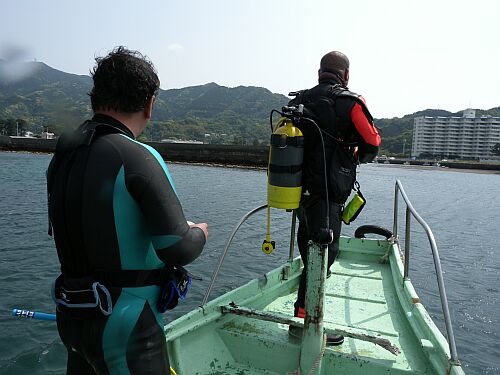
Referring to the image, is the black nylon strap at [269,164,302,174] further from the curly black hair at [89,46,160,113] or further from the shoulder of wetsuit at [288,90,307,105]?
the curly black hair at [89,46,160,113]

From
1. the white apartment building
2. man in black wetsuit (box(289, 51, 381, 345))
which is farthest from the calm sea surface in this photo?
the white apartment building

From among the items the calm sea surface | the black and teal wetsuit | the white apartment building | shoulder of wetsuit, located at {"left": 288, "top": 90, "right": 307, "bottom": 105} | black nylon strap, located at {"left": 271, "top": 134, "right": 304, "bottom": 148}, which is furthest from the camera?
the white apartment building

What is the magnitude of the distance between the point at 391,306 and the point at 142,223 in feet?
14.7

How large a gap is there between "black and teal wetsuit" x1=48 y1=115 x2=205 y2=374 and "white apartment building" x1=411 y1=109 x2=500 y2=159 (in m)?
184

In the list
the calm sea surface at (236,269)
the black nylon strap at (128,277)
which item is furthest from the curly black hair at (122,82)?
the calm sea surface at (236,269)

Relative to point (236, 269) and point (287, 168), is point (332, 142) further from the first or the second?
point (236, 269)

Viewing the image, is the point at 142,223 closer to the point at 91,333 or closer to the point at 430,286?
the point at 91,333

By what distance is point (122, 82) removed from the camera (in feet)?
6.24

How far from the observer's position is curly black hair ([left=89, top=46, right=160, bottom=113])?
190 centimetres

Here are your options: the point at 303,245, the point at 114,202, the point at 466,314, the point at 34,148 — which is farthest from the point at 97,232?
the point at 34,148

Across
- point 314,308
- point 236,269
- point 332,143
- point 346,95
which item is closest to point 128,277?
point 314,308

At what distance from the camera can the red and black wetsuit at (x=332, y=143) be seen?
11.4 feet

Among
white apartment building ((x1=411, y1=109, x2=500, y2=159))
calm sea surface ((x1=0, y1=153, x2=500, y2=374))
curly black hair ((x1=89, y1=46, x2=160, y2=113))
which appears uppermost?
white apartment building ((x1=411, y1=109, x2=500, y2=159))

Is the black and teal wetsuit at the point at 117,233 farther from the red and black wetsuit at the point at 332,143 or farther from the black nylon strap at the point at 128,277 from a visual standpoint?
the red and black wetsuit at the point at 332,143
